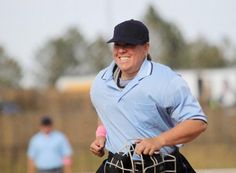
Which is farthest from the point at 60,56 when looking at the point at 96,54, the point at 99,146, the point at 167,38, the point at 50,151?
the point at 99,146

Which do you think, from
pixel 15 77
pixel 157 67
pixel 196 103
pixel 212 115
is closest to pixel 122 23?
pixel 157 67

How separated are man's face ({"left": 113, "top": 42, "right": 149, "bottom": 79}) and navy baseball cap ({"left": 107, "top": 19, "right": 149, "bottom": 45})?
0.13 ft

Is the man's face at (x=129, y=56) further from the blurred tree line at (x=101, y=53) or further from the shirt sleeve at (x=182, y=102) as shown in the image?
the blurred tree line at (x=101, y=53)

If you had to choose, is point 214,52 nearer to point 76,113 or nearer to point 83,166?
point 76,113

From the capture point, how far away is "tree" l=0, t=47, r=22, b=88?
7331 cm

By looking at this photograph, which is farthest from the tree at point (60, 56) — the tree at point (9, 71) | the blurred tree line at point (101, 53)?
the tree at point (9, 71)

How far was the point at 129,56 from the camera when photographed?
15.9 feet

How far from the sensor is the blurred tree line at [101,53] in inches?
3233

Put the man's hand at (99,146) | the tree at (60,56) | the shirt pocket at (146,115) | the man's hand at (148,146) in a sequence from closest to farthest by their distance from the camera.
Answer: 1. the man's hand at (148,146)
2. the shirt pocket at (146,115)
3. the man's hand at (99,146)
4. the tree at (60,56)

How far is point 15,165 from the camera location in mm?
26031

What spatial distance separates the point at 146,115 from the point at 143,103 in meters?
0.09

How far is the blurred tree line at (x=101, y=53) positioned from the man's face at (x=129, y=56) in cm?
7222

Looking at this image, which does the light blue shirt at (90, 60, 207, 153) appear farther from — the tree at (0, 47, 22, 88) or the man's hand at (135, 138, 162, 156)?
the tree at (0, 47, 22, 88)

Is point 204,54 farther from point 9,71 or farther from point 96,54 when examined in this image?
point 9,71
